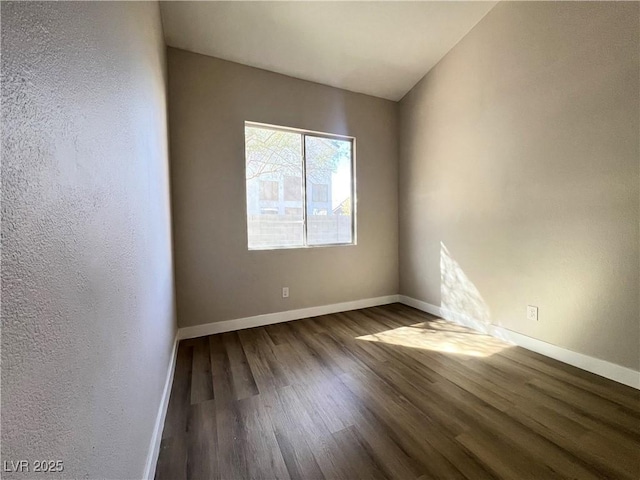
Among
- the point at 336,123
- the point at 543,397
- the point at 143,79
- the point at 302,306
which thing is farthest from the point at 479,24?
the point at 302,306

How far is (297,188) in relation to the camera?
3094mm

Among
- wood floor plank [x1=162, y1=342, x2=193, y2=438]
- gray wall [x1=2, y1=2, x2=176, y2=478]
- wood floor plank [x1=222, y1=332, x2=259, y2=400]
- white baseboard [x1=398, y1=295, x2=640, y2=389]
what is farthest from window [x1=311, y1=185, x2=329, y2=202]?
gray wall [x1=2, y1=2, x2=176, y2=478]

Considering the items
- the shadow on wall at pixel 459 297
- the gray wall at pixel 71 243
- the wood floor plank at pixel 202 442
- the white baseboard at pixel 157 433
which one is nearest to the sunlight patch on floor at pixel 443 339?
the shadow on wall at pixel 459 297

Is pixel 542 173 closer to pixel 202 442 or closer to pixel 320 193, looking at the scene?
pixel 320 193

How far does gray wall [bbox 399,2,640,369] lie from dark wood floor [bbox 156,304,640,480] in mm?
497

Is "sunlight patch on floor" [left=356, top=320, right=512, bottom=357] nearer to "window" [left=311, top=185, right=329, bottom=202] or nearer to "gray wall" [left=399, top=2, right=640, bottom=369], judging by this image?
"gray wall" [left=399, top=2, right=640, bottom=369]

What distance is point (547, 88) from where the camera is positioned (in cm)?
213

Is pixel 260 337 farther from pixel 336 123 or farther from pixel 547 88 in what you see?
pixel 547 88

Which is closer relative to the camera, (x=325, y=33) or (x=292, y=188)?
(x=325, y=33)

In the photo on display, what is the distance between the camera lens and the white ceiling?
2.21m

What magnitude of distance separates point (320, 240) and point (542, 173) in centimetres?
225

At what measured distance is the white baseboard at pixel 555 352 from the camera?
1791 mm

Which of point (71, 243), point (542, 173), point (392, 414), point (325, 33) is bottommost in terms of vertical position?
point (392, 414)

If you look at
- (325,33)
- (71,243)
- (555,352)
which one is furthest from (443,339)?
(325,33)
